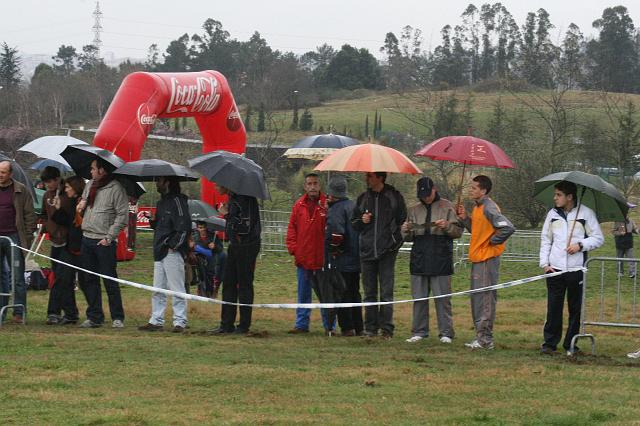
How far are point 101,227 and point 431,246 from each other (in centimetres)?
389

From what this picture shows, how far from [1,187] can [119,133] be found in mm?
9434

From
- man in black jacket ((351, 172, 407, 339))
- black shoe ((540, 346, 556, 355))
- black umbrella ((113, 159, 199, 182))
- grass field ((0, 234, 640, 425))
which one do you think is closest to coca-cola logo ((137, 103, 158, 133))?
grass field ((0, 234, 640, 425))

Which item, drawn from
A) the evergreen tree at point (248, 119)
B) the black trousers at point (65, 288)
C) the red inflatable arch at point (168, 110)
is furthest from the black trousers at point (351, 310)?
the evergreen tree at point (248, 119)

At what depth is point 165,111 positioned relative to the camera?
25.1 metres

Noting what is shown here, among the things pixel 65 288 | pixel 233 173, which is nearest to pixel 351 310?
pixel 233 173

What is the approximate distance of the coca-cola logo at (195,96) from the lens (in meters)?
25.4

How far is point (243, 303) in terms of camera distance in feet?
41.9

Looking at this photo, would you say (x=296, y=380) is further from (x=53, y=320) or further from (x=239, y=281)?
(x=53, y=320)

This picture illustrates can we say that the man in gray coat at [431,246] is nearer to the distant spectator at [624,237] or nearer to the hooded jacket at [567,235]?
the hooded jacket at [567,235]

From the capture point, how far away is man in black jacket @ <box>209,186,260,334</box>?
1266 centimetres

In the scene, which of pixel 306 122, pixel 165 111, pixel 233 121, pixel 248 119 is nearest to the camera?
pixel 165 111

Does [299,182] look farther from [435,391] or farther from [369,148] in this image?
[435,391]

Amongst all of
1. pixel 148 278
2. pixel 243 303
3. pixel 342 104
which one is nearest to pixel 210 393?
pixel 243 303

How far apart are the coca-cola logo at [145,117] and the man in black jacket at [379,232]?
11746mm
